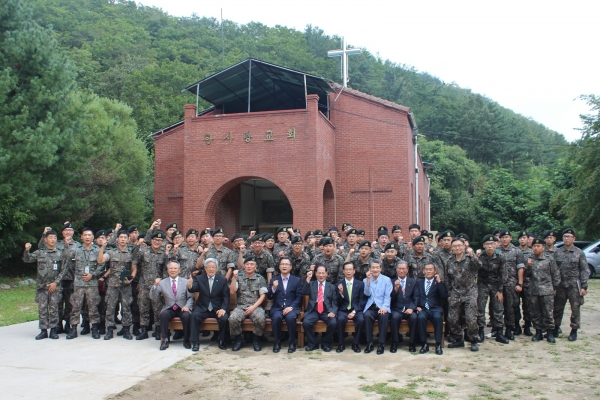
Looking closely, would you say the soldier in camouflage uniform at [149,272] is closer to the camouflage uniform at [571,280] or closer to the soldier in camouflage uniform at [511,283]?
the soldier in camouflage uniform at [511,283]

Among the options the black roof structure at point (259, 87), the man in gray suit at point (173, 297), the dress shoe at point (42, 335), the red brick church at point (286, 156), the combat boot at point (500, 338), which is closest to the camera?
the man in gray suit at point (173, 297)

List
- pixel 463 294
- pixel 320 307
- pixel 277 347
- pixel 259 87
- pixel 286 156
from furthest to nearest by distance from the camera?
1. pixel 259 87
2. pixel 286 156
3. pixel 320 307
4. pixel 463 294
5. pixel 277 347

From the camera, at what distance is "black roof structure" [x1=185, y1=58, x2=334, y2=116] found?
15.5 metres

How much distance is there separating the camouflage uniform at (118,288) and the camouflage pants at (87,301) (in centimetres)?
19

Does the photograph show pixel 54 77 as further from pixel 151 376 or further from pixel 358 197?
pixel 151 376

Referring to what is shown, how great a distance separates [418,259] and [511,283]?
1557mm

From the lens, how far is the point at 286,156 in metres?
14.8

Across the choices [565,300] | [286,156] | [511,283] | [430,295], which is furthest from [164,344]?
[286,156]

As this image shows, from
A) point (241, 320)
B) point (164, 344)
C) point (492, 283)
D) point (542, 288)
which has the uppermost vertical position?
point (492, 283)

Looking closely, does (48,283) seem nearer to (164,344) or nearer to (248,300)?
(164,344)

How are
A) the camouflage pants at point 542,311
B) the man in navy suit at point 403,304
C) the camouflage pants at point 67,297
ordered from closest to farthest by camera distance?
the man in navy suit at point 403,304, the camouflage pants at point 542,311, the camouflage pants at point 67,297

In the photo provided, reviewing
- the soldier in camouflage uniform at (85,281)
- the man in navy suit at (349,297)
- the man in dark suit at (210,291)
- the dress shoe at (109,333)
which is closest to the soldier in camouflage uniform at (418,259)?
the man in navy suit at (349,297)

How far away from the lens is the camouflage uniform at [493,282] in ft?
26.2

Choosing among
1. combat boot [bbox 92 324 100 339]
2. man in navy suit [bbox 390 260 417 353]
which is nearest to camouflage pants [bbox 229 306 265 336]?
man in navy suit [bbox 390 260 417 353]
